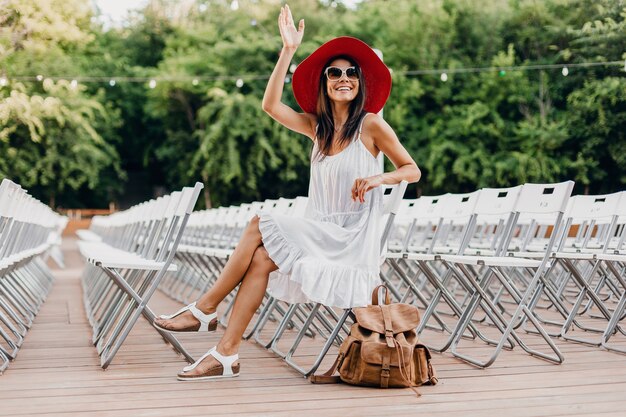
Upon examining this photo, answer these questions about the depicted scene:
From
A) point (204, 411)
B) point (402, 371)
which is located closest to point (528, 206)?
point (402, 371)

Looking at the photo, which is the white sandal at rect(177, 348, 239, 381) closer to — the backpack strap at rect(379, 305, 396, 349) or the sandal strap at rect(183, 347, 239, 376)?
the sandal strap at rect(183, 347, 239, 376)

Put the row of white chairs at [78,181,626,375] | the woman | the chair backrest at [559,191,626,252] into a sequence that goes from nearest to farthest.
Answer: the woman < the row of white chairs at [78,181,626,375] < the chair backrest at [559,191,626,252]

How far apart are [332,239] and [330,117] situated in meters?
0.59

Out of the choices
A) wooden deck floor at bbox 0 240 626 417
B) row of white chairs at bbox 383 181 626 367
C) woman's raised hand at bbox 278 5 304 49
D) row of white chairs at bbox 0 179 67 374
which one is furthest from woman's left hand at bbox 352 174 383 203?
row of white chairs at bbox 0 179 67 374

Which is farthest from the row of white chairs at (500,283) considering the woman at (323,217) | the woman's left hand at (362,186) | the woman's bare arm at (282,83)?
the woman's bare arm at (282,83)

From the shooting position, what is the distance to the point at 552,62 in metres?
20.7

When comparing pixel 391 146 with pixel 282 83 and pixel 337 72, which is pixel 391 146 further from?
pixel 282 83

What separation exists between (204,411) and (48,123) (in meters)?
20.3

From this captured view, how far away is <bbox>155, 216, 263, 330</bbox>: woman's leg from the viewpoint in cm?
339

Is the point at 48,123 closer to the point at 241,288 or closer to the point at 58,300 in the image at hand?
the point at 58,300

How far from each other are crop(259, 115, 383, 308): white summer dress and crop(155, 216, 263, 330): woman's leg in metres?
0.05

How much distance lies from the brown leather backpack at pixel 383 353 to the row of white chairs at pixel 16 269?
149 cm

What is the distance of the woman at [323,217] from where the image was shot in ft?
11.0

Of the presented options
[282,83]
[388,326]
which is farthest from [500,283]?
[282,83]
